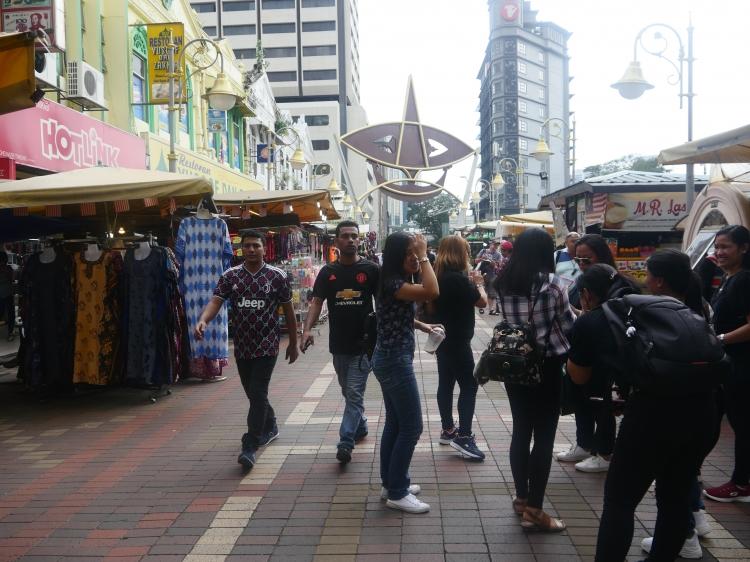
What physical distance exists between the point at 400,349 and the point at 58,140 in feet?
31.4

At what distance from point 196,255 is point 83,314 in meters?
1.59

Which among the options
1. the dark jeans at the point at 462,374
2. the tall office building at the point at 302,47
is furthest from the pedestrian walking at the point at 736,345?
the tall office building at the point at 302,47

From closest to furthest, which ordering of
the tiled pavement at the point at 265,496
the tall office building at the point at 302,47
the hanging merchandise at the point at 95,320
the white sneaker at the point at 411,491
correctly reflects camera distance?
1. the tiled pavement at the point at 265,496
2. the white sneaker at the point at 411,491
3. the hanging merchandise at the point at 95,320
4. the tall office building at the point at 302,47

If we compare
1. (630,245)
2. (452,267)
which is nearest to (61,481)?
(452,267)

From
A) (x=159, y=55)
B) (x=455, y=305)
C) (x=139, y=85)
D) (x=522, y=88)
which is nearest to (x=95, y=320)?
(x=455, y=305)

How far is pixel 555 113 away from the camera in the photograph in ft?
310

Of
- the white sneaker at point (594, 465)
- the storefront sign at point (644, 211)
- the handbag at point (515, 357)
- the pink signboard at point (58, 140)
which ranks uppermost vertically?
the pink signboard at point (58, 140)

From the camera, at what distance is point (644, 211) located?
11.8 meters

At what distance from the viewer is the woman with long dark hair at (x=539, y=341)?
4.01m

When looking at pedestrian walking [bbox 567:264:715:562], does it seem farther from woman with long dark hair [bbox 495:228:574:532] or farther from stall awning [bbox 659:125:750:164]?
stall awning [bbox 659:125:750:164]

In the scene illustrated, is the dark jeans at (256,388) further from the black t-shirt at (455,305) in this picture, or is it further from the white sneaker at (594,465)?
the white sneaker at (594,465)

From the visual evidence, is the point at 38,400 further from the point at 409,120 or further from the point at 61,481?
the point at 409,120

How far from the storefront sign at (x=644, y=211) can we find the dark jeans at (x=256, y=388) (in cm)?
787

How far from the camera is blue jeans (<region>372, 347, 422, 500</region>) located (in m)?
4.36
